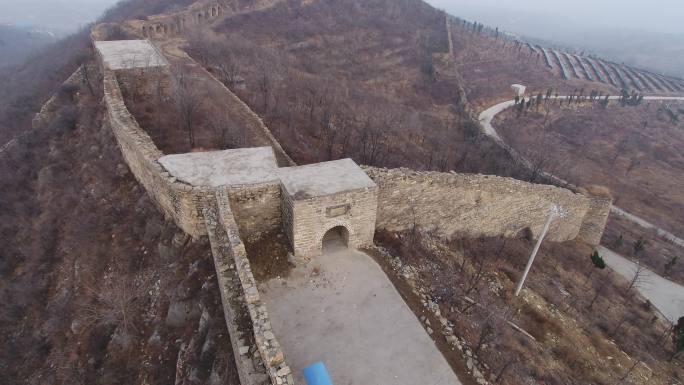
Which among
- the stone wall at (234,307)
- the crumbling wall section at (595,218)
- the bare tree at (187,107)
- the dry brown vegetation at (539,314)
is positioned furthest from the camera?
the crumbling wall section at (595,218)

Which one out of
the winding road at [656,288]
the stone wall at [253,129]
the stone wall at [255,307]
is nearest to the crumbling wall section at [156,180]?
the stone wall at [255,307]

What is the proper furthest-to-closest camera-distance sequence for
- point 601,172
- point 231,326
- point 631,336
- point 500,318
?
1. point 601,172
2. point 631,336
3. point 500,318
4. point 231,326

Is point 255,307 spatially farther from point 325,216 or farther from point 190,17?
point 190,17

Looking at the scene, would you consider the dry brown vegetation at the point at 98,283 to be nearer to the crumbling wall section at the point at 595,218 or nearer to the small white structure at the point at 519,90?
the crumbling wall section at the point at 595,218

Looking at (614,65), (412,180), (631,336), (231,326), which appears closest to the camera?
(231,326)

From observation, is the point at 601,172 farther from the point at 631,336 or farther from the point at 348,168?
the point at 348,168

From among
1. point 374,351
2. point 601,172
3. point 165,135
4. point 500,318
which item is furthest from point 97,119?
point 601,172

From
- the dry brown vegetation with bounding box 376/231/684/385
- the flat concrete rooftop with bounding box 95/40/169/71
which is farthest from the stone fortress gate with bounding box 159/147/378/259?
the flat concrete rooftop with bounding box 95/40/169/71
